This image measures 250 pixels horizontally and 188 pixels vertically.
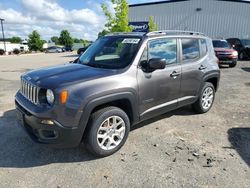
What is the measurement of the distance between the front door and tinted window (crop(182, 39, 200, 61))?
0.87ft

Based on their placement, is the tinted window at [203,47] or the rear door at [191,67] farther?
the tinted window at [203,47]

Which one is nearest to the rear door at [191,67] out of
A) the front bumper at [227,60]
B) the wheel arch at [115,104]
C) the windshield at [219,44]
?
the wheel arch at [115,104]

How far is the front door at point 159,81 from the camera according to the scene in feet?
12.5

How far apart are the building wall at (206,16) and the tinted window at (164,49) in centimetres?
2738

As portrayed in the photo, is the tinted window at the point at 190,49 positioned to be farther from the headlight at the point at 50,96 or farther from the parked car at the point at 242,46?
the parked car at the point at 242,46

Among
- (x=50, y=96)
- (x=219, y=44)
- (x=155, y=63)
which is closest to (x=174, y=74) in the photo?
(x=155, y=63)

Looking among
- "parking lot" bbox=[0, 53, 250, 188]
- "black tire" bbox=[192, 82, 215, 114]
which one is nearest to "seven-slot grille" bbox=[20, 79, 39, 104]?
"parking lot" bbox=[0, 53, 250, 188]

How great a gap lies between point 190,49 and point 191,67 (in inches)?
16.0

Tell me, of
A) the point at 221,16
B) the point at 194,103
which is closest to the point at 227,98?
the point at 194,103

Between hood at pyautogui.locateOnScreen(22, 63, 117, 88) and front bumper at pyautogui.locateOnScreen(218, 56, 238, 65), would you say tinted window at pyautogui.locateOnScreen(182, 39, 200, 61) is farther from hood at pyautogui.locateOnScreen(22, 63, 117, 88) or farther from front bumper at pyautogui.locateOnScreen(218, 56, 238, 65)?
front bumper at pyautogui.locateOnScreen(218, 56, 238, 65)

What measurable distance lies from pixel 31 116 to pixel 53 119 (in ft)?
1.35

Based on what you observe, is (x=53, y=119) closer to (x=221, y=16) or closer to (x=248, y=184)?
(x=248, y=184)

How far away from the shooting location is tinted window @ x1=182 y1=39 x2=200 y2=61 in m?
4.60

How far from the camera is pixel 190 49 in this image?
4797 mm
